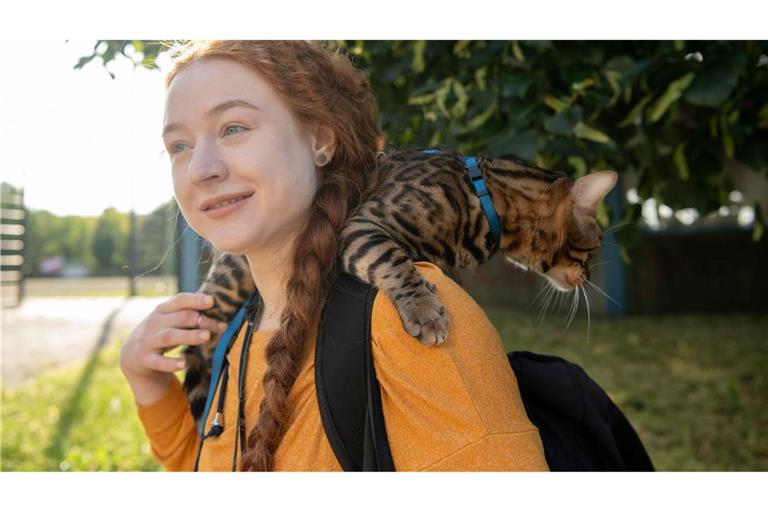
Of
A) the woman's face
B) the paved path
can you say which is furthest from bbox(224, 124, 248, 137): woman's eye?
the paved path

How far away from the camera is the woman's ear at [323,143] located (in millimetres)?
1442

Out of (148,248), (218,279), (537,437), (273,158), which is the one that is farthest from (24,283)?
(537,437)

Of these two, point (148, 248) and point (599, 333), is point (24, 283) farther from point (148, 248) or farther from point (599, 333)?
point (599, 333)

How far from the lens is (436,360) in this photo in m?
1.14

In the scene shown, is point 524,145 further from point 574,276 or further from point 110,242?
point 110,242

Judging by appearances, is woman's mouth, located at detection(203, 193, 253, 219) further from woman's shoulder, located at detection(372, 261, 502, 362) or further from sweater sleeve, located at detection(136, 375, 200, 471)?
sweater sleeve, located at detection(136, 375, 200, 471)

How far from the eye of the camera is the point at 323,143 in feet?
4.79

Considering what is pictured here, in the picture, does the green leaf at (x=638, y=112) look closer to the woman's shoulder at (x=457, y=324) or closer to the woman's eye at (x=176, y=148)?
the woman's shoulder at (x=457, y=324)

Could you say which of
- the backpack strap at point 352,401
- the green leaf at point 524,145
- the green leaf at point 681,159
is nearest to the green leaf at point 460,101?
the green leaf at point 524,145

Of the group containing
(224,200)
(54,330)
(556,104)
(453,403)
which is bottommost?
(54,330)

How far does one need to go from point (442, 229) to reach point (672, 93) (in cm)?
96

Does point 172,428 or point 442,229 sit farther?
point 172,428

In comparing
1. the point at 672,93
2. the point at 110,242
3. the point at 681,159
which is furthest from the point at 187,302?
the point at 110,242

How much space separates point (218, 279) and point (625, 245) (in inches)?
56.0
